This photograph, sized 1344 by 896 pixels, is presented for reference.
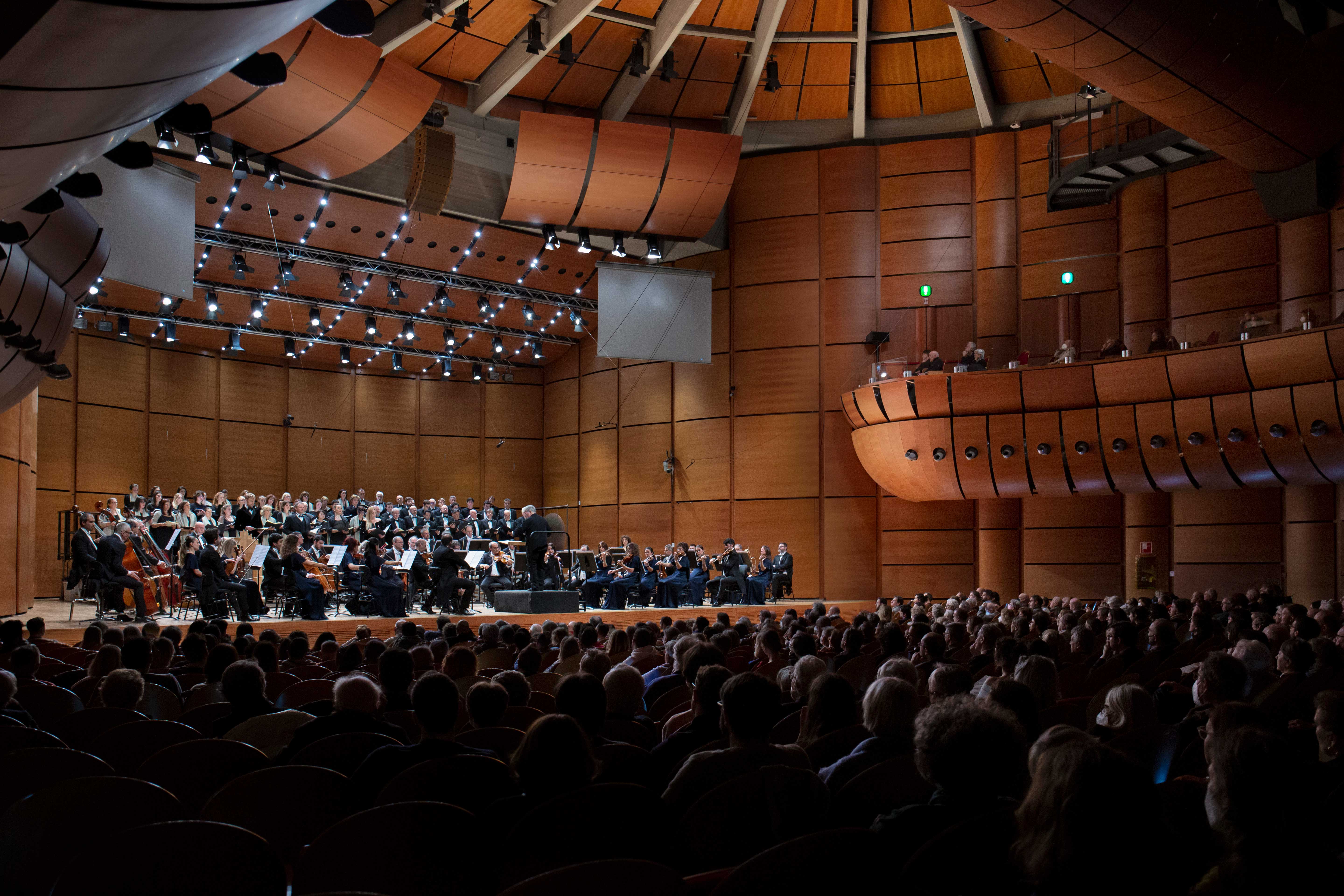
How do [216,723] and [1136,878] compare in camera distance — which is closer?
[1136,878]

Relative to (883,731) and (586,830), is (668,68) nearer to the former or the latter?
(883,731)

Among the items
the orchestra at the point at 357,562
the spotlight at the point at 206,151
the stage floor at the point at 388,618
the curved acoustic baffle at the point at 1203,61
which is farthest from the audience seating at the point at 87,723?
the spotlight at the point at 206,151

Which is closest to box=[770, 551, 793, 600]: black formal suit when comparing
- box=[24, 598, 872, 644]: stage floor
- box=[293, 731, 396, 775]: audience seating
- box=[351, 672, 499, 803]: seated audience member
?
box=[24, 598, 872, 644]: stage floor

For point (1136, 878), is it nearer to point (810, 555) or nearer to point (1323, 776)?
point (1323, 776)

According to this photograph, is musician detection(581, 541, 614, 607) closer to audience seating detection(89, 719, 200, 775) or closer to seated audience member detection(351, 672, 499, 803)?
seated audience member detection(351, 672, 499, 803)

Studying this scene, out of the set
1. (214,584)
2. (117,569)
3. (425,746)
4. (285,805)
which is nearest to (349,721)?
(425,746)

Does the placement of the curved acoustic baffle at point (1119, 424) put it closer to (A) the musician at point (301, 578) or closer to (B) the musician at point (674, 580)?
(B) the musician at point (674, 580)

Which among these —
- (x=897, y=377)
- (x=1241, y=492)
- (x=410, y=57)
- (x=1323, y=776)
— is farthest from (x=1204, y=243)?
(x=1323, y=776)

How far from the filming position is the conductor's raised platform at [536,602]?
14484 millimetres

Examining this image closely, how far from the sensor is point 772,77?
1761cm

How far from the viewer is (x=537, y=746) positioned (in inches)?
103

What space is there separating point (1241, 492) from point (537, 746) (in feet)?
50.7

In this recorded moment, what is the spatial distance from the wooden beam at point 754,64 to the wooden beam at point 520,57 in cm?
300

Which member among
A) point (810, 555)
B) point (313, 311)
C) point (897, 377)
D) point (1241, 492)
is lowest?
point (810, 555)
